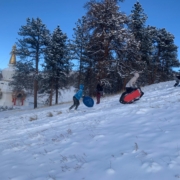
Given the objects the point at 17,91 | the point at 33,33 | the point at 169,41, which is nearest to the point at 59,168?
the point at 33,33

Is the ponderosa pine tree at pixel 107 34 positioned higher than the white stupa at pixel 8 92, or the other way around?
the ponderosa pine tree at pixel 107 34

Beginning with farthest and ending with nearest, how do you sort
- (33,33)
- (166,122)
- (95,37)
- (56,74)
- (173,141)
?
(56,74), (33,33), (95,37), (166,122), (173,141)

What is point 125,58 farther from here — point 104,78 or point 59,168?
point 59,168

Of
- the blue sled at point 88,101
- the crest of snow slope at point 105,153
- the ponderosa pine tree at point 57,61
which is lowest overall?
the crest of snow slope at point 105,153

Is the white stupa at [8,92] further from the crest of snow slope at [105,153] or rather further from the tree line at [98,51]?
the crest of snow slope at [105,153]

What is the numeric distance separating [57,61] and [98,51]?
871 centimetres

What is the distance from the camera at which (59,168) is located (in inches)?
174

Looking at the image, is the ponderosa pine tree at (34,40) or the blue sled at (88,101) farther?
the ponderosa pine tree at (34,40)

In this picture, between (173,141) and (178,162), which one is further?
(173,141)

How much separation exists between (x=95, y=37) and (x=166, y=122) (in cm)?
1507

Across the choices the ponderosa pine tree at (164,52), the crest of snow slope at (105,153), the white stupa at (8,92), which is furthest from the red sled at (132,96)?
the white stupa at (8,92)

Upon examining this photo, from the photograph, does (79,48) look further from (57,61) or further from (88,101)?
(88,101)

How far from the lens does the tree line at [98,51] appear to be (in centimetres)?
2023

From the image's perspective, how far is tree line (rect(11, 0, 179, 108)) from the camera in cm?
2023
